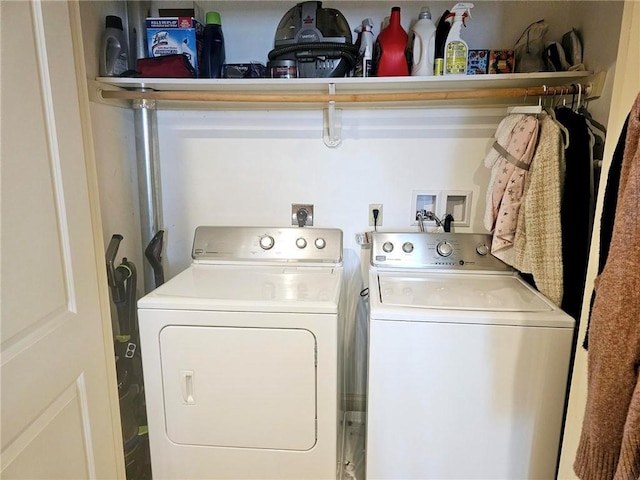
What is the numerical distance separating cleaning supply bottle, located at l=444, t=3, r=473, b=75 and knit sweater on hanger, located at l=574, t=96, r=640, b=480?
899 mm

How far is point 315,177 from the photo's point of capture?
1.97 m

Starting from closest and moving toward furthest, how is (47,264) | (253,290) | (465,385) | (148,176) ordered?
1. (47,264)
2. (465,385)
3. (253,290)
4. (148,176)

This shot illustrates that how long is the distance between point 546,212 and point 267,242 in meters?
1.10

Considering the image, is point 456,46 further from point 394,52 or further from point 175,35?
point 175,35

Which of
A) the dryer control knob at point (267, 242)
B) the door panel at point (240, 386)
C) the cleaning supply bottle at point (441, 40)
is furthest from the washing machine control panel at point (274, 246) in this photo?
the cleaning supply bottle at point (441, 40)

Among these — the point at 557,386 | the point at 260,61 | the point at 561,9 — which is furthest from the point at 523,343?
the point at 260,61

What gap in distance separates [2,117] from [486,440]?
5.13ft

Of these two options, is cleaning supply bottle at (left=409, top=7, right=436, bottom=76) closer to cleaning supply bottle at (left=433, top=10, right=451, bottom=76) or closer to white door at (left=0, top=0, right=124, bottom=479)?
cleaning supply bottle at (left=433, top=10, right=451, bottom=76)

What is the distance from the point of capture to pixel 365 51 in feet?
5.56

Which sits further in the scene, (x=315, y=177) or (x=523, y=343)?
(x=315, y=177)

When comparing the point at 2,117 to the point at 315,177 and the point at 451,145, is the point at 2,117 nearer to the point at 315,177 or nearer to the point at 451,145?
the point at 315,177

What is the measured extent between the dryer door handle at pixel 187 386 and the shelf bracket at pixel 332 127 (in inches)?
45.2


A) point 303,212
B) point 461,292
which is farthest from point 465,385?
point 303,212

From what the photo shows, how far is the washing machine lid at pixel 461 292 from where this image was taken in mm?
1346
